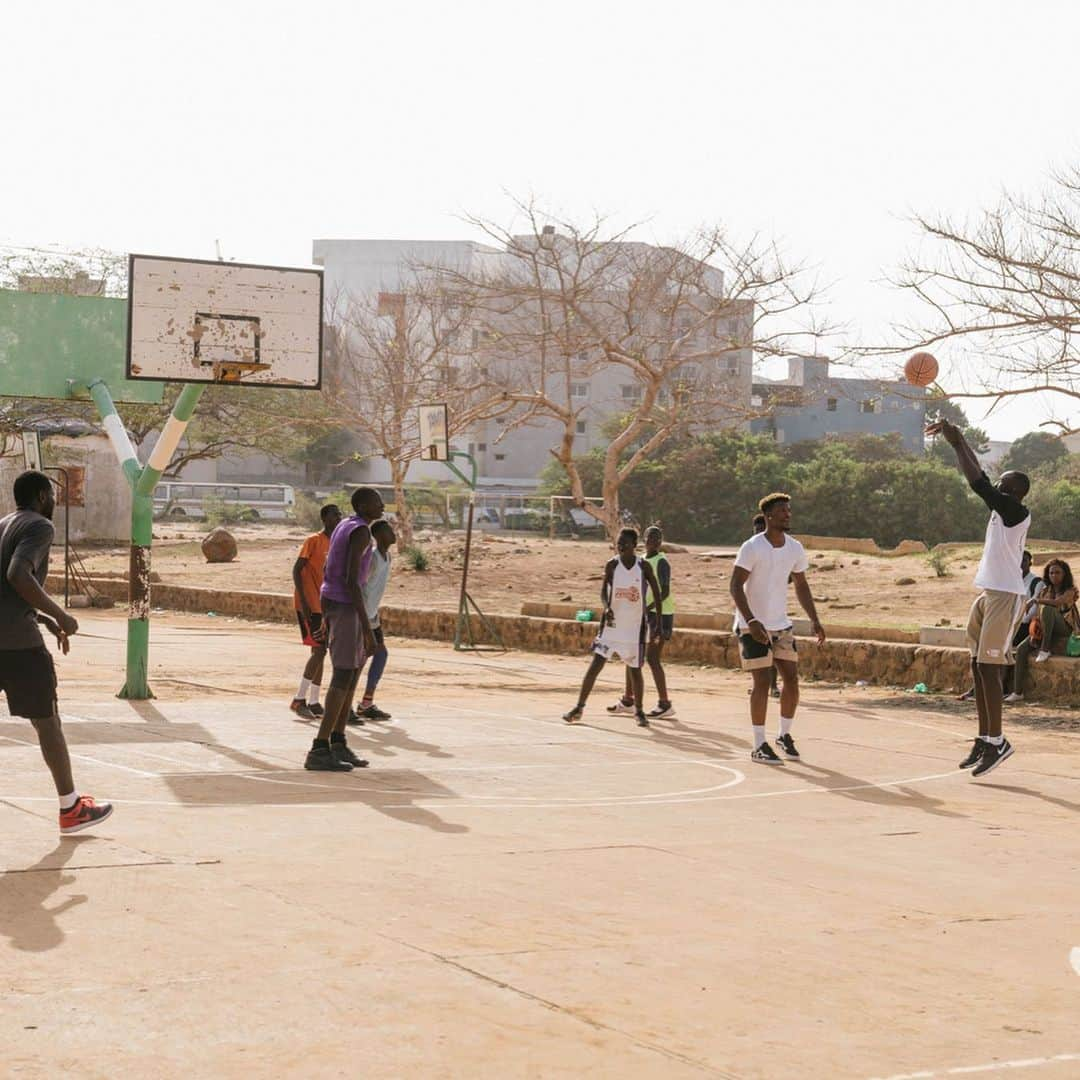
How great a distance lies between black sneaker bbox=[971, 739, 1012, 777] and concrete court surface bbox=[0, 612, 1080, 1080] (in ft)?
0.60

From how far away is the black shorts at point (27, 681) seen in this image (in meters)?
7.38

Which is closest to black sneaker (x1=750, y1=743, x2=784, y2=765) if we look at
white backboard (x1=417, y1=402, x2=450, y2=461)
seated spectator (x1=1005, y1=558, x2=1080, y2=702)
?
seated spectator (x1=1005, y1=558, x2=1080, y2=702)

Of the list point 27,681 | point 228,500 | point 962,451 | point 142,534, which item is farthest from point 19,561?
point 228,500

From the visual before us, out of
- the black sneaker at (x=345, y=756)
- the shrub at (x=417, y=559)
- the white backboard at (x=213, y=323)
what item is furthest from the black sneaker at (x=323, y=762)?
the shrub at (x=417, y=559)

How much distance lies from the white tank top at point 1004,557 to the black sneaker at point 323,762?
13.5ft

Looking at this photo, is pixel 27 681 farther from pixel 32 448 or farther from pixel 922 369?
pixel 32 448

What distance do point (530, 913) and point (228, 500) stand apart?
64.8m

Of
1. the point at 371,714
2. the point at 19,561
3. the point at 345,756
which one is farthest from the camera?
the point at 371,714

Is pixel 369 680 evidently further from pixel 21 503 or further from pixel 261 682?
pixel 21 503

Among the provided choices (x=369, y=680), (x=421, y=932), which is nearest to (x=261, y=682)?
(x=369, y=680)

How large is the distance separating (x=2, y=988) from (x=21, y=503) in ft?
11.0

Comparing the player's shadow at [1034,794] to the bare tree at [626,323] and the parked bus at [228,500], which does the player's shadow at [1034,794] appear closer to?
the bare tree at [626,323]

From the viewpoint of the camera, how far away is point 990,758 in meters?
10.6

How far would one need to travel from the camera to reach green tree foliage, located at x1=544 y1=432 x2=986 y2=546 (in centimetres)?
4941
